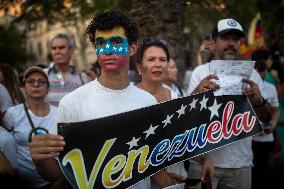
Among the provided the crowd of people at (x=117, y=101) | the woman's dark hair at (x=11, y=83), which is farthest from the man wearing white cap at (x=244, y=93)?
the woman's dark hair at (x=11, y=83)

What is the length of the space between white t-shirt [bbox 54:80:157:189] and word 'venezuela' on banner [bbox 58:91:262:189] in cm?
5

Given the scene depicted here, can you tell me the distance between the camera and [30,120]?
168 inches

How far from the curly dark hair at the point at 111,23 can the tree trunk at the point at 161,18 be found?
118 inches

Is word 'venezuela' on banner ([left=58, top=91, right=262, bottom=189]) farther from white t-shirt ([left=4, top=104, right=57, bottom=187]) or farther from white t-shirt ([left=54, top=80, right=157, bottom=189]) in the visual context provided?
white t-shirt ([left=4, top=104, right=57, bottom=187])

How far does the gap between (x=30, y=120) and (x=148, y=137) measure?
5.84ft

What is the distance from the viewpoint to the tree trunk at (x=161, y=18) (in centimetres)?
587

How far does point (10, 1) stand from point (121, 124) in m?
2.90

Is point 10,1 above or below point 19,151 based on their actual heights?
above

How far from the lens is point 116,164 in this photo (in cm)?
272

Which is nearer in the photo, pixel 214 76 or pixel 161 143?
pixel 161 143

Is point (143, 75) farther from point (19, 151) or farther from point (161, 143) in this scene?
point (19, 151)

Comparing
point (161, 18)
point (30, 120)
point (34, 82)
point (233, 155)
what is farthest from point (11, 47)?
point (233, 155)

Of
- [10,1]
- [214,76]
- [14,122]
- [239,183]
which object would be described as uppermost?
[10,1]

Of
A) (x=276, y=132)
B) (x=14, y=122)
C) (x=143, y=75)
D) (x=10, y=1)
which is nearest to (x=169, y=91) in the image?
(x=143, y=75)
